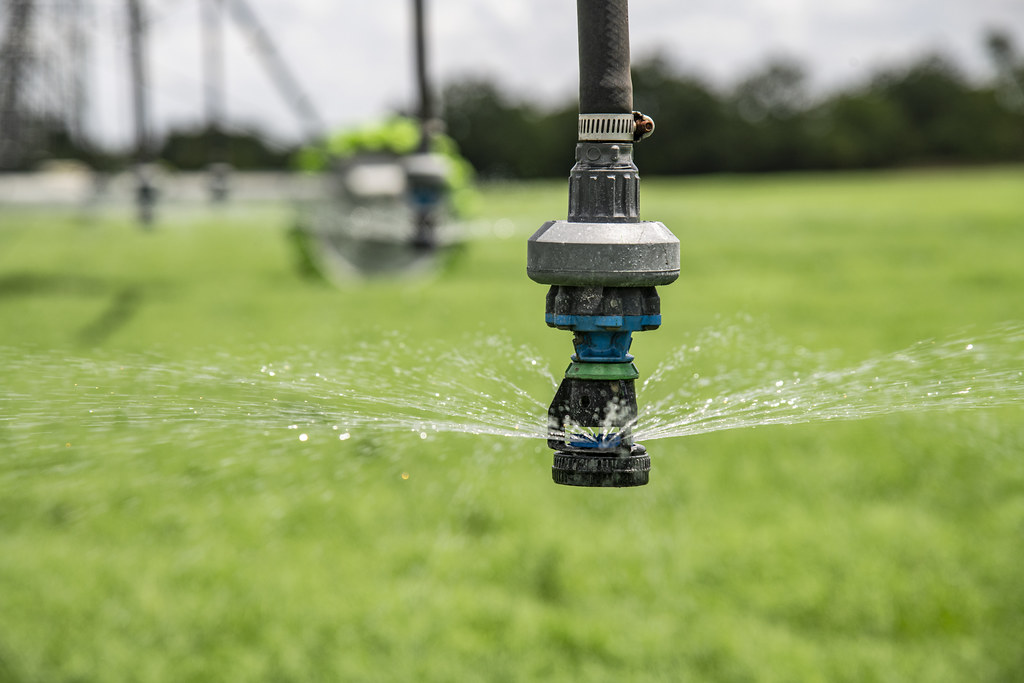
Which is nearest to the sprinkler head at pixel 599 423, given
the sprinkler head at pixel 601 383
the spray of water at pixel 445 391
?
the sprinkler head at pixel 601 383

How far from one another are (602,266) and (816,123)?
169 feet

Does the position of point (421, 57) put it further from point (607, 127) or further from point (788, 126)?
point (788, 126)

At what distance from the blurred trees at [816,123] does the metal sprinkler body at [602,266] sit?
41.5 m

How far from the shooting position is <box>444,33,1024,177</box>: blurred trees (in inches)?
1732

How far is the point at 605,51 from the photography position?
4.69ft

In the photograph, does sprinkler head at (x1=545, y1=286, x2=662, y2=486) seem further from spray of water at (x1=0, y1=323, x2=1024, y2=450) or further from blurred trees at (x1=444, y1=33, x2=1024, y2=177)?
blurred trees at (x1=444, y1=33, x2=1024, y2=177)

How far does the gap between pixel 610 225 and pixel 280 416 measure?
0.75 metres

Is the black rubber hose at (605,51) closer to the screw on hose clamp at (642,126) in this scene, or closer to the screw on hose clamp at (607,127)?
the screw on hose clamp at (607,127)

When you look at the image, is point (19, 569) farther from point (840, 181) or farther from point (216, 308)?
point (840, 181)

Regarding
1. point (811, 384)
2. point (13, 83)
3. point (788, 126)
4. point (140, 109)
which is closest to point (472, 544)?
point (811, 384)

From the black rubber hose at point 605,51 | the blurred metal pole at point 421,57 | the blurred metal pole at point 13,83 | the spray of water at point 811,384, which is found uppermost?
the blurred metal pole at point 13,83

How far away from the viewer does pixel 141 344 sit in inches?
362

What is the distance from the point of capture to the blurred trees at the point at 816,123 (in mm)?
44000

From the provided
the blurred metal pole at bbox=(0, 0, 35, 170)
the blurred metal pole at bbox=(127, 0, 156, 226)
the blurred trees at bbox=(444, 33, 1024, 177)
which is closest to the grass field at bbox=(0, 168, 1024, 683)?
the blurred metal pole at bbox=(127, 0, 156, 226)
